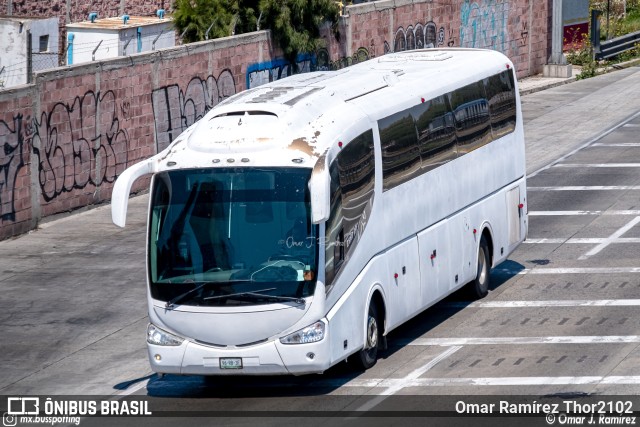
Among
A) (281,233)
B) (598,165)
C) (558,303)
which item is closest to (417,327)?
(558,303)

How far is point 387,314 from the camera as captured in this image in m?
15.8

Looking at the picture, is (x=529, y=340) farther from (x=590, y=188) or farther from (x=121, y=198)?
(x=590, y=188)

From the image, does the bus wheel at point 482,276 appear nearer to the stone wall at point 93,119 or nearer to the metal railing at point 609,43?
the stone wall at point 93,119

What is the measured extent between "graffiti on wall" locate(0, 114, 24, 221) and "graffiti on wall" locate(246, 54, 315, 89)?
894 cm

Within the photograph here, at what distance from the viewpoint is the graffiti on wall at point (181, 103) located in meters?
29.1

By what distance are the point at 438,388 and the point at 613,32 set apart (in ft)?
143

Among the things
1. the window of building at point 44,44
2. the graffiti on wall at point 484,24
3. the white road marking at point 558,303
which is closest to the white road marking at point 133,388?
the white road marking at point 558,303

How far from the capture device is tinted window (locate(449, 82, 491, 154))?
60.6ft

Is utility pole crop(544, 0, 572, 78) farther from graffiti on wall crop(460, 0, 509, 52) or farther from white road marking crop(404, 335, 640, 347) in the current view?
white road marking crop(404, 335, 640, 347)

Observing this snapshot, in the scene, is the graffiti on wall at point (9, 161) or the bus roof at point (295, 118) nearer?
the bus roof at point (295, 118)

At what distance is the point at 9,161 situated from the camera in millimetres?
24297

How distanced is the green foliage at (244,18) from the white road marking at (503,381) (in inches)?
756

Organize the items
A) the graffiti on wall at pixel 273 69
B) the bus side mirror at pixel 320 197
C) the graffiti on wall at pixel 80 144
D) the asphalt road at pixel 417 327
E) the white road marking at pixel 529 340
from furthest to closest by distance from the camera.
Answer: the graffiti on wall at pixel 273 69, the graffiti on wall at pixel 80 144, the white road marking at pixel 529 340, the asphalt road at pixel 417 327, the bus side mirror at pixel 320 197

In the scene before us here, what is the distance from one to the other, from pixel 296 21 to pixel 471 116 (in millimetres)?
16189
